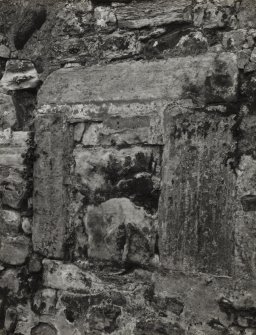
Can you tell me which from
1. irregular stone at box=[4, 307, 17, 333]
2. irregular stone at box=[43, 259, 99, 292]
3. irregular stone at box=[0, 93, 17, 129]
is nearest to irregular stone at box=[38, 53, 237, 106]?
irregular stone at box=[0, 93, 17, 129]

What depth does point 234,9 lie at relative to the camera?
8.00 ft

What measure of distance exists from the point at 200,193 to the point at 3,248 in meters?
1.30

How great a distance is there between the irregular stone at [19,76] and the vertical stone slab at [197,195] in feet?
3.11

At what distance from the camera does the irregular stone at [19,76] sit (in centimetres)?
298

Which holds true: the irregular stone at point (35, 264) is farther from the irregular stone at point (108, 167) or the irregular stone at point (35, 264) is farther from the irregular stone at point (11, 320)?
the irregular stone at point (108, 167)

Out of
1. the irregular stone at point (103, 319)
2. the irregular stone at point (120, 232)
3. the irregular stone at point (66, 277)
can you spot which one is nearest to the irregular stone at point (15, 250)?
the irregular stone at point (66, 277)

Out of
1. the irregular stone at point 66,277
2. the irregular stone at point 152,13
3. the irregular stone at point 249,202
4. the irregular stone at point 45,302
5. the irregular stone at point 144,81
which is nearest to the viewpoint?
the irregular stone at point 249,202

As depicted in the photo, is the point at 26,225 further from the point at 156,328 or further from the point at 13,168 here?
the point at 156,328

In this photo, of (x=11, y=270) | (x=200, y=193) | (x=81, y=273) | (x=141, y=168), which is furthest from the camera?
(x=11, y=270)

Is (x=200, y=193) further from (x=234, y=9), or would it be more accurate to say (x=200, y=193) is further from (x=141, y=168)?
(x=234, y=9)

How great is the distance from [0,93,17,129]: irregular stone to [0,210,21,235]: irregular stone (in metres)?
0.53

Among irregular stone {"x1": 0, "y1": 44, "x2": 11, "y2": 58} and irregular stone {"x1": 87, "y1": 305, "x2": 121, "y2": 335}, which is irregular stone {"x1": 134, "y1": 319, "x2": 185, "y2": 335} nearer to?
irregular stone {"x1": 87, "y1": 305, "x2": 121, "y2": 335}

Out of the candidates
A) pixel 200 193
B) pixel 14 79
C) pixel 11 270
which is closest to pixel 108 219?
pixel 200 193

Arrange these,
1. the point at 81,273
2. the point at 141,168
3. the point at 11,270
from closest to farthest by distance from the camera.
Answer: the point at 141,168 < the point at 81,273 < the point at 11,270
